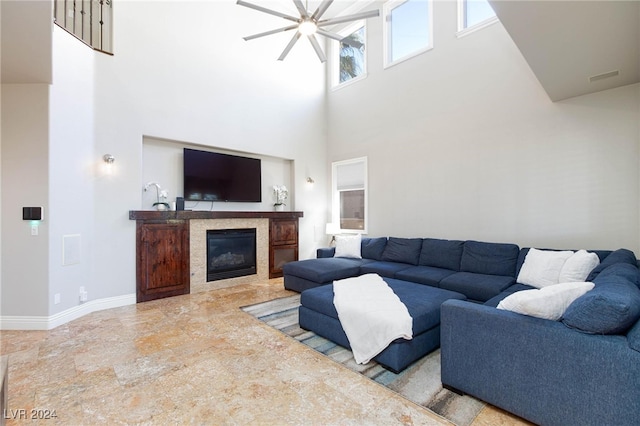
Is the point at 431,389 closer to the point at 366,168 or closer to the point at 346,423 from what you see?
the point at 346,423

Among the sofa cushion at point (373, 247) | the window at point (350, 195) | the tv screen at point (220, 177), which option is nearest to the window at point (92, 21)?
the tv screen at point (220, 177)

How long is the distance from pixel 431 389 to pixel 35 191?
Result: 444 cm

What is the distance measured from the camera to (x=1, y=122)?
319cm

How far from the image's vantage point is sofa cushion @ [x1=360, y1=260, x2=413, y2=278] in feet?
14.1

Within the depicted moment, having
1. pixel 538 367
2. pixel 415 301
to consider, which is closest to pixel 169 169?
pixel 415 301

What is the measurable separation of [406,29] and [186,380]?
6321 millimetres

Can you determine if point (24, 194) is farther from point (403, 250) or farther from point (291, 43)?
point (403, 250)

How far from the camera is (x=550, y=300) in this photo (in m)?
1.70

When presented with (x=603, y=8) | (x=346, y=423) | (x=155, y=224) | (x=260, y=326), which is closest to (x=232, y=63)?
(x=155, y=224)

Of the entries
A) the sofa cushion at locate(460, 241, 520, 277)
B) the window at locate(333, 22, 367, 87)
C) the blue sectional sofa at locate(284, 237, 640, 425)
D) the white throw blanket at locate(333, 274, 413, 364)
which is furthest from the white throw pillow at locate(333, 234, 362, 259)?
the window at locate(333, 22, 367, 87)

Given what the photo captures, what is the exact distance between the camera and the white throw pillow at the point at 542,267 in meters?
3.10

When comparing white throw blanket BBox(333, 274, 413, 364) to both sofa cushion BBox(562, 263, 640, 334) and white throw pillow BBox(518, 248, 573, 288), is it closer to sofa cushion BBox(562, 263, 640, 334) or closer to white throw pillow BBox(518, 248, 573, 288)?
sofa cushion BBox(562, 263, 640, 334)

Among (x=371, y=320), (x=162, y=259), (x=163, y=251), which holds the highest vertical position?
(x=163, y=251)

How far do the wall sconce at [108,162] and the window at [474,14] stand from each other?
18.2 feet
